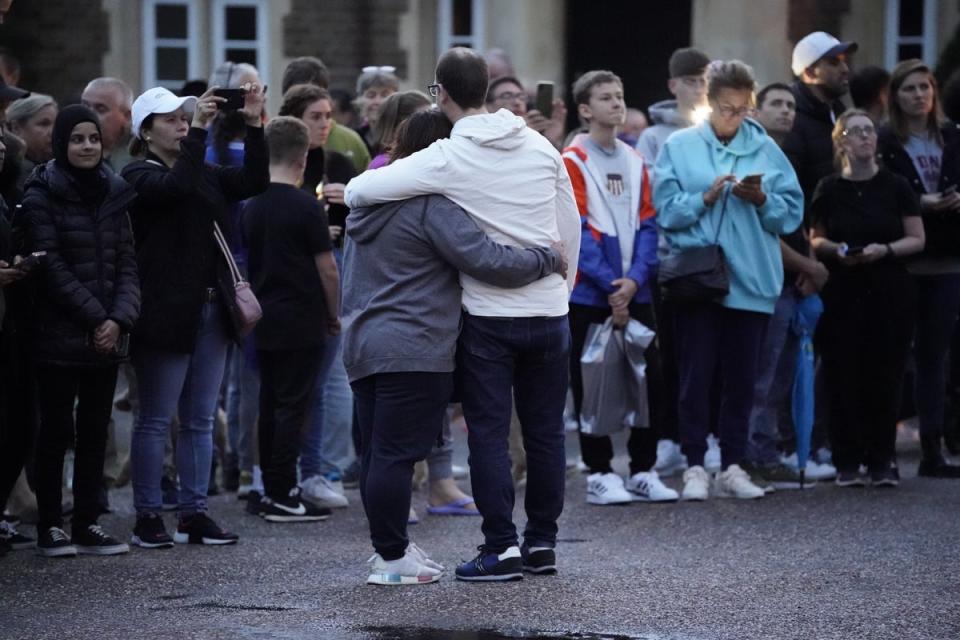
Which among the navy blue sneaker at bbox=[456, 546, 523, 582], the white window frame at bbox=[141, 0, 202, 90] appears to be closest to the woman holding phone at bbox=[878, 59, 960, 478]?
the navy blue sneaker at bbox=[456, 546, 523, 582]

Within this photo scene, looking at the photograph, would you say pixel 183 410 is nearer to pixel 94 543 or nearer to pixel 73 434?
pixel 73 434

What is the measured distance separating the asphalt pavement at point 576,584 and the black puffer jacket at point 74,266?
901 mm

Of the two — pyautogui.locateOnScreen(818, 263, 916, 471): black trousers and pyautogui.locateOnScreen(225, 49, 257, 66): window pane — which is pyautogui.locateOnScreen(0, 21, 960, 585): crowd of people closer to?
pyautogui.locateOnScreen(818, 263, 916, 471): black trousers

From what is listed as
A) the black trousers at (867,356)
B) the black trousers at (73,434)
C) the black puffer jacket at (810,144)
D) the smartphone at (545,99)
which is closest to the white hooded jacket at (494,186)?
the black trousers at (73,434)

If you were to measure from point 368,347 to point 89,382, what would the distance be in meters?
1.47

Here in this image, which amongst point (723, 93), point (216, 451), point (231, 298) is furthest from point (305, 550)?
point (723, 93)

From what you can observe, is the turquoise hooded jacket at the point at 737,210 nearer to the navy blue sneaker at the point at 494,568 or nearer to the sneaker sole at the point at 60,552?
the navy blue sneaker at the point at 494,568

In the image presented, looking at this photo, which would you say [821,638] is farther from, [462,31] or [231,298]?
[462,31]

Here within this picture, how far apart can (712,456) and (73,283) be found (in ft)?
14.0

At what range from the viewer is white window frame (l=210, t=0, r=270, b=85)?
1800cm

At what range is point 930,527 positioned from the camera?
27.1ft

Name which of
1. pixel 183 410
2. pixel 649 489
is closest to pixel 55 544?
pixel 183 410

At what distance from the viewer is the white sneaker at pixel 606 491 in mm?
9078

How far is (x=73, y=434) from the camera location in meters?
7.73
